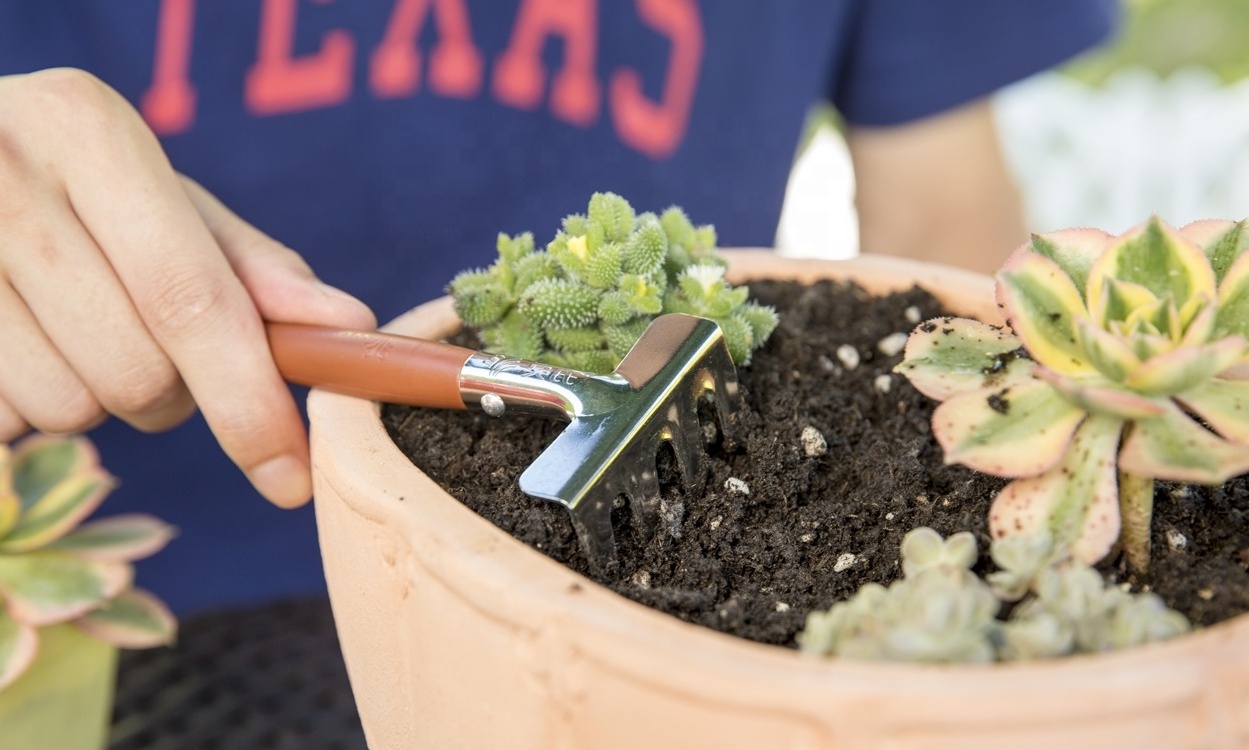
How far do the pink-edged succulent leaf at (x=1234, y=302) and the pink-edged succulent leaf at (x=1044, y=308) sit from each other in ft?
0.20

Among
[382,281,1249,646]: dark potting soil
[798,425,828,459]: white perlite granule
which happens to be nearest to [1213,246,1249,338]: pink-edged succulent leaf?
[382,281,1249,646]: dark potting soil

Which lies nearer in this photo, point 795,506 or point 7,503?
point 795,506

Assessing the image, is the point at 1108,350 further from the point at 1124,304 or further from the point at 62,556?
the point at 62,556

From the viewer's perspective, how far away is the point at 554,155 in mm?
1317

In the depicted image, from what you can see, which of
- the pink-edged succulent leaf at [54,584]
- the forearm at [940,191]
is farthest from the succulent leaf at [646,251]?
the forearm at [940,191]

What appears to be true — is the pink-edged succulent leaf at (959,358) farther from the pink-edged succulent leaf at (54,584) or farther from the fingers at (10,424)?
the fingers at (10,424)

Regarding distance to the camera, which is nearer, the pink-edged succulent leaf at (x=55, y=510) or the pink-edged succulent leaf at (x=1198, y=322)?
the pink-edged succulent leaf at (x=1198, y=322)

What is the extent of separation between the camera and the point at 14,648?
2.27ft

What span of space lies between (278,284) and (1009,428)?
0.52 meters

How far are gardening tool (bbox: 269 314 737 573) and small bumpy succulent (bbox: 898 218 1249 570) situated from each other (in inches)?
5.8

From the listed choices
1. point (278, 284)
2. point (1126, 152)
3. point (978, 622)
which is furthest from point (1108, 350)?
point (1126, 152)

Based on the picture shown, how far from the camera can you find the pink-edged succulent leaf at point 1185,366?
1.43ft

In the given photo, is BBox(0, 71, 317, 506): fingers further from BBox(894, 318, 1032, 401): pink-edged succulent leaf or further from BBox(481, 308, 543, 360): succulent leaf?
BBox(894, 318, 1032, 401): pink-edged succulent leaf

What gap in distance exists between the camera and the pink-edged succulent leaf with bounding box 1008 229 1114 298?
542mm
